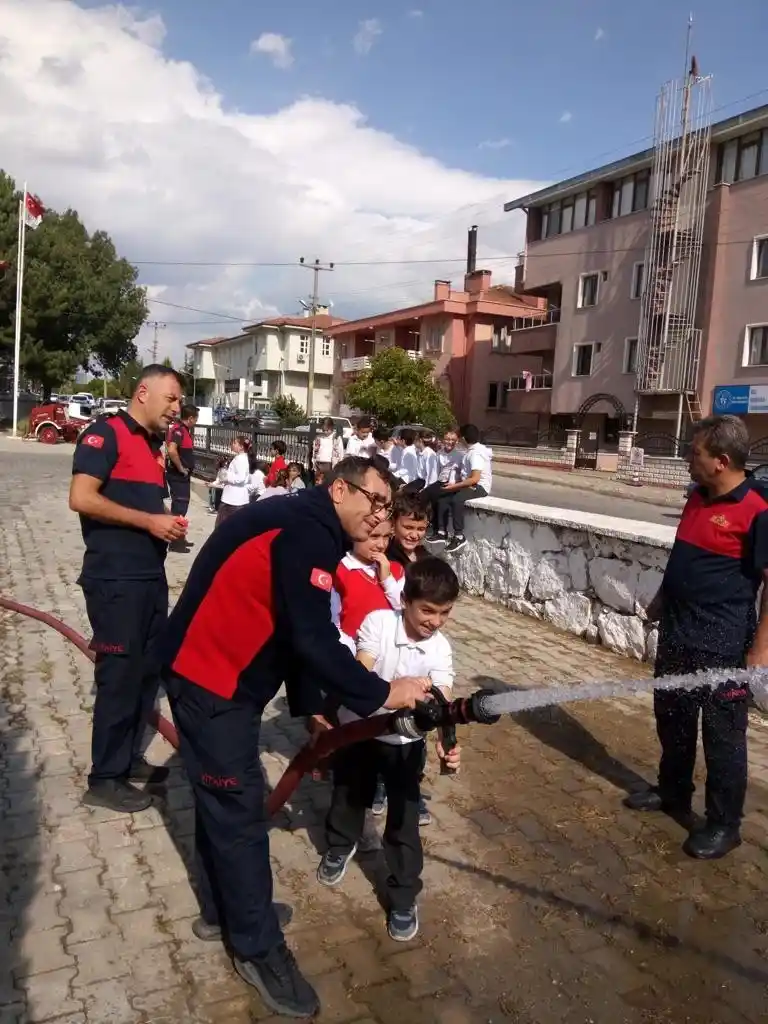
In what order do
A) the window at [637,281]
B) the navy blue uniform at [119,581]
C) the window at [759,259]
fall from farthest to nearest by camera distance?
the window at [637,281] < the window at [759,259] < the navy blue uniform at [119,581]

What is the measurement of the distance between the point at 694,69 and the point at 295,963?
35.7 m

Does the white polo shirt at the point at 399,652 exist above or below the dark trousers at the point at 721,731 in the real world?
above

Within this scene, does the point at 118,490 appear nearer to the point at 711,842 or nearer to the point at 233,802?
the point at 233,802

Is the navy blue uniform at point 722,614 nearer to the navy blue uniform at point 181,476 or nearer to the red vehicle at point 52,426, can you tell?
the navy blue uniform at point 181,476

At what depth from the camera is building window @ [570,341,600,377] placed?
35531mm

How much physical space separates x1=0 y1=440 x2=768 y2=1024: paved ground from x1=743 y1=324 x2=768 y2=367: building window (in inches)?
1069

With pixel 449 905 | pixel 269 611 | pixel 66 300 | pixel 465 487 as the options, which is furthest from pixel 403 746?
pixel 66 300

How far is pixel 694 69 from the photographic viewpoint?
30.9m

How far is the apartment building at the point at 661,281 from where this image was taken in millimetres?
29156

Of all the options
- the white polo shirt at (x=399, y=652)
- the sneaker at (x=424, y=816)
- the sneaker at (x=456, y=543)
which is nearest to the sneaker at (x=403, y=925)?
A: the white polo shirt at (x=399, y=652)

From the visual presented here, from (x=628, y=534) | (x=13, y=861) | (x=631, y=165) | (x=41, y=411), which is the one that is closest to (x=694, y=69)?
(x=631, y=165)

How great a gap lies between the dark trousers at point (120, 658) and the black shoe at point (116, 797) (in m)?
0.04

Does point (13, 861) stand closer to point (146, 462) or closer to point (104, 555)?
point (104, 555)

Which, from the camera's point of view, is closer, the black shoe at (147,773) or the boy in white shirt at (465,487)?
the black shoe at (147,773)
